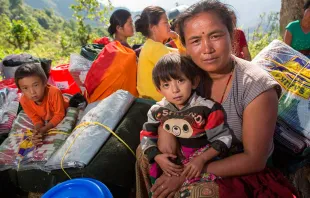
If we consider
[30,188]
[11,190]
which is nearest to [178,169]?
[30,188]

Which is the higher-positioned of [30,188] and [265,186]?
[265,186]

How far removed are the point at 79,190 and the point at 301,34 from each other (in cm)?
340

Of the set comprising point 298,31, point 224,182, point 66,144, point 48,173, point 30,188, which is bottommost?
point 30,188

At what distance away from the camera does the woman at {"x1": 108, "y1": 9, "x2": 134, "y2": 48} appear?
158 inches

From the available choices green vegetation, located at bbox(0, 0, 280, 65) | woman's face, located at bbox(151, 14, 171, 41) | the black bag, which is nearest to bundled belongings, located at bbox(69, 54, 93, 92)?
the black bag

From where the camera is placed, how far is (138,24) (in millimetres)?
3295

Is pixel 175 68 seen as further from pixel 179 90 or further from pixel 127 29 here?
pixel 127 29

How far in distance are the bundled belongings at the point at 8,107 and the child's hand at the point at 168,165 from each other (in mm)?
2173

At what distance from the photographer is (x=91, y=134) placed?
220 centimetres

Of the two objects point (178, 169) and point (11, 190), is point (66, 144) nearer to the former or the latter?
point (11, 190)

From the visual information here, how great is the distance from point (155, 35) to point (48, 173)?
1.96 m

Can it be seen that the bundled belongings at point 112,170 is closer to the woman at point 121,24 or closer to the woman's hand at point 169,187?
the woman's hand at point 169,187

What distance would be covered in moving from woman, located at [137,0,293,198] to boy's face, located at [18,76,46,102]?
6.01ft

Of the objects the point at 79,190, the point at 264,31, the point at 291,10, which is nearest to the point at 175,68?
the point at 79,190
